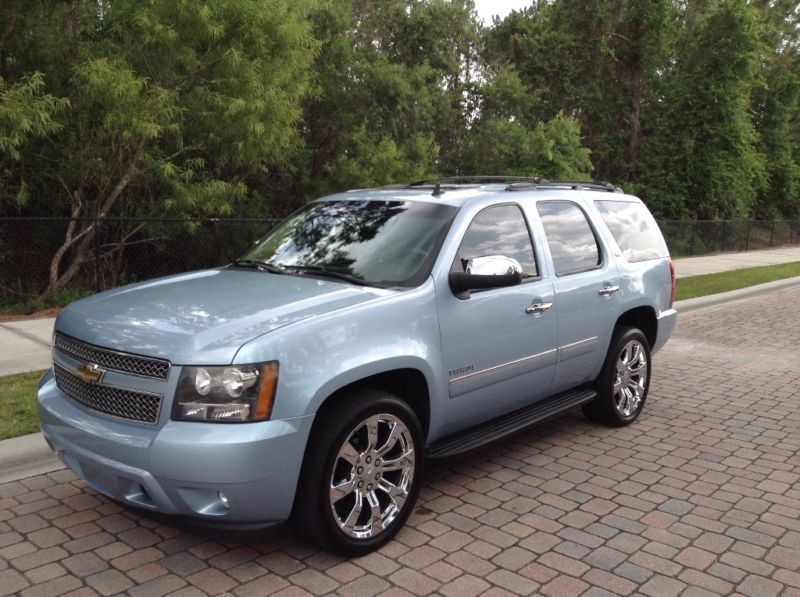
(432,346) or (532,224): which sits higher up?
(532,224)

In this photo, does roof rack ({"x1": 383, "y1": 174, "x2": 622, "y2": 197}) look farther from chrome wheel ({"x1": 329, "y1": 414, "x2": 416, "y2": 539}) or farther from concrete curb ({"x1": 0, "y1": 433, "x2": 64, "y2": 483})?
concrete curb ({"x1": 0, "y1": 433, "x2": 64, "y2": 483})

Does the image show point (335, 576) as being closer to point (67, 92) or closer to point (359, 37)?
point (67, 92)

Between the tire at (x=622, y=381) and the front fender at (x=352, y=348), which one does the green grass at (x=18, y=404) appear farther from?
the tire at (x=622, y=381)

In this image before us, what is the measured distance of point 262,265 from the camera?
15.7 feet

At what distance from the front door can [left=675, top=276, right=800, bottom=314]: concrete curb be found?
8.17m

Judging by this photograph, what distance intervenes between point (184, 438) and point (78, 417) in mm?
774

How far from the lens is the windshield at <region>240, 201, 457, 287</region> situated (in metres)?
4.29

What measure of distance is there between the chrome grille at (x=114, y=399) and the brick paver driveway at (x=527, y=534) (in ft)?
1.64

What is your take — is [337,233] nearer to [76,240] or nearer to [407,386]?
[407,386]

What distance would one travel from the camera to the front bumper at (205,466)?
126 inches

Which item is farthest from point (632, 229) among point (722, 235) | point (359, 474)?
point (722, 235)

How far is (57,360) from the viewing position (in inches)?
156

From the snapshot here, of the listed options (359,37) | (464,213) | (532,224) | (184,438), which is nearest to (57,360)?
(184,438)

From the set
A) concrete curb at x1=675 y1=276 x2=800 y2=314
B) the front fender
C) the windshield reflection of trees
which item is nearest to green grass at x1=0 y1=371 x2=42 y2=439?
the windshield reflection of trees
